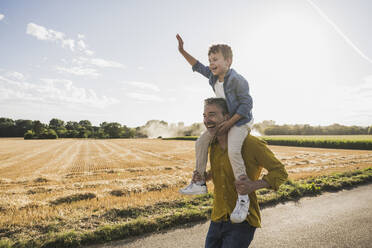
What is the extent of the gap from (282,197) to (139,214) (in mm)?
4610

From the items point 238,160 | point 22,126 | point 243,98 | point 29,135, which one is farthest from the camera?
point 22,126

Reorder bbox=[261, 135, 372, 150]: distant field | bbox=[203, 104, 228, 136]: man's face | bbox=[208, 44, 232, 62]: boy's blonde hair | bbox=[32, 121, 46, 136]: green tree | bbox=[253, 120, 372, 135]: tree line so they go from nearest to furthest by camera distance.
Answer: bbox=[203, 104, 228, 136]: man's face < bbox=[208, 44, 232, 62]: boy's blonde hair < bbox=[261, 135, 372, 150]: distant field < bbox=[253, 120, 372, 135]: tree line < bbox=[32, 121, 46, 136]: green tree

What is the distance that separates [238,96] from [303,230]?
14.1 ft

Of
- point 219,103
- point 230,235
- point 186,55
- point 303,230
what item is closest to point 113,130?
point 303,230

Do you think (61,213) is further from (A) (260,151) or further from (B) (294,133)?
(B) (294,133)

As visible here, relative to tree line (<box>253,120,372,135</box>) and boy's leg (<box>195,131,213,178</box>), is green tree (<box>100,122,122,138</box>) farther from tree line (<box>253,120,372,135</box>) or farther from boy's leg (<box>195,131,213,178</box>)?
boy's leg (<box>195,131,213,178</box>)

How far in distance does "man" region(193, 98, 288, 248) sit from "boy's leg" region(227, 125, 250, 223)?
1.9 inches

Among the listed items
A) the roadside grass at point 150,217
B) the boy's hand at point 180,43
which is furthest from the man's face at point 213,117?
the roadside grass at point 150,217

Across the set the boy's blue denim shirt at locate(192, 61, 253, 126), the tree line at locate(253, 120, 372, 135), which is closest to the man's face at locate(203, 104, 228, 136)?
the boy's blue denim shirt at locate(192, 61, 253, 126)

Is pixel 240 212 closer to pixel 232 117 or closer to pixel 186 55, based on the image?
pixel 232 117

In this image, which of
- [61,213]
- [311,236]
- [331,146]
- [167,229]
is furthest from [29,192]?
[331,146]

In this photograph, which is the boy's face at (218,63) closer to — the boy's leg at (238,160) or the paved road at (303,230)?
the boy's leg at (238,160)

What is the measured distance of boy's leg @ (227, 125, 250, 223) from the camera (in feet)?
5.84

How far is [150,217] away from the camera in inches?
211
